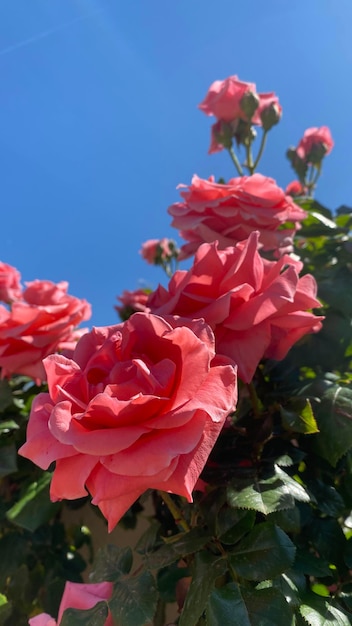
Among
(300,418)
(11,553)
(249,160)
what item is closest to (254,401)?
(300,418)

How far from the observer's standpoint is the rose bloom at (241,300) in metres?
0.52

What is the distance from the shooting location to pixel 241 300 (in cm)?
53

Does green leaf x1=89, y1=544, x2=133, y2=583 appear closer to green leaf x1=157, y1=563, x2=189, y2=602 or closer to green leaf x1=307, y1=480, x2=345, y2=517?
green leaf x1=157, y1=563, x2=189, y2=602

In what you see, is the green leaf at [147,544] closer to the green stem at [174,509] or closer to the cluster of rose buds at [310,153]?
the green stem at [174,509]

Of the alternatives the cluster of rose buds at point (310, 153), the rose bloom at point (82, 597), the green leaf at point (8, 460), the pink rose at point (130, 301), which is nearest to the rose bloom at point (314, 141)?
the cluster of rose buds at point (310, 153)

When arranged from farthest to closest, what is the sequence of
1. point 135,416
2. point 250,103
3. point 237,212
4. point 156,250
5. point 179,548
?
point 156,250 < point 250,103 < point 237,212 < point 179,548 < point 135,416

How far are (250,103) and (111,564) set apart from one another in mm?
857

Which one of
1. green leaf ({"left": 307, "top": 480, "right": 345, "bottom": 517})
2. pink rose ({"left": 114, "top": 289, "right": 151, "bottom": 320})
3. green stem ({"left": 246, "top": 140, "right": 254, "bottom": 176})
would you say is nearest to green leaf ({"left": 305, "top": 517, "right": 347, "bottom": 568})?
green leaf ({"left": 307, "top": 480, "right": 345, "bottom": 517})

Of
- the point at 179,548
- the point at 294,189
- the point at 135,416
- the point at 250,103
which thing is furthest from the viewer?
the point at 294,189

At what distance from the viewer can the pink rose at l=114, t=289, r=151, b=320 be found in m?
A: 1.08

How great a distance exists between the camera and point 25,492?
2.35 feet

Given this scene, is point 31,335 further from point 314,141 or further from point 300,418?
point 314,141

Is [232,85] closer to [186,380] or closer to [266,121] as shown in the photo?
[266,121]

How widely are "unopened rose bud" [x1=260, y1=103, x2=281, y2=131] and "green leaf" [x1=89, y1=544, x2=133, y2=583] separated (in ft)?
2.82
